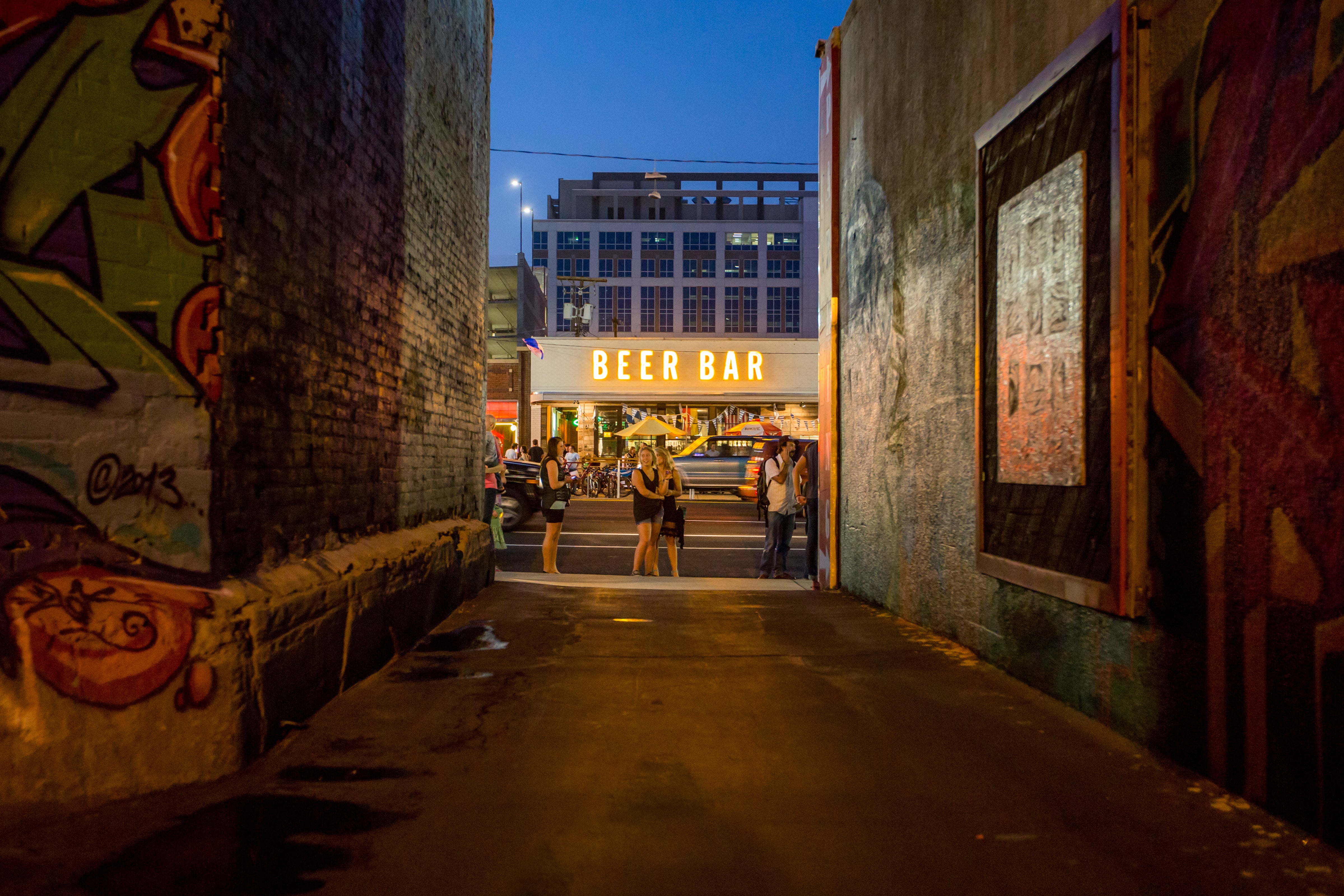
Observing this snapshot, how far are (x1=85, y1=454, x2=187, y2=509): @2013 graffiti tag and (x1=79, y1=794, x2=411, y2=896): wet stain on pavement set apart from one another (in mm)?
1281

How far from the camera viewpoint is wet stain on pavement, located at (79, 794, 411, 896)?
265 centimetres

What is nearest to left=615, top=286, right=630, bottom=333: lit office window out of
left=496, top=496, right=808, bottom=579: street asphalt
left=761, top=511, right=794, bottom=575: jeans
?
left=496, top=496, right=808, bottom=579: street asphalt

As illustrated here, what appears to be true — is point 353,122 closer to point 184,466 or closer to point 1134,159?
point 184,466

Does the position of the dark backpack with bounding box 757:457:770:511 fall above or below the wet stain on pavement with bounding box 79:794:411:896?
above

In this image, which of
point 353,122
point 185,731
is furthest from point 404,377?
point 185,731

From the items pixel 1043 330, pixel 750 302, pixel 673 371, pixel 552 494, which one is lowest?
pixel 552 494

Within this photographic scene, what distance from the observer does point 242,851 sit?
9.41 ft

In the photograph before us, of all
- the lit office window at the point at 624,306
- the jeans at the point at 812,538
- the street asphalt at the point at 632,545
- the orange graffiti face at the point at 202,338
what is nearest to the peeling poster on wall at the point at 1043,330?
the orange graffiti face at the point at 202,338

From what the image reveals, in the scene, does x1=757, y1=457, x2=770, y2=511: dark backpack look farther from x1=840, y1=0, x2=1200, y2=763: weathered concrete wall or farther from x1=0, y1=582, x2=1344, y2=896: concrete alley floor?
x1=0, y1=582, x2=1344, y2=896: concrete alley floor

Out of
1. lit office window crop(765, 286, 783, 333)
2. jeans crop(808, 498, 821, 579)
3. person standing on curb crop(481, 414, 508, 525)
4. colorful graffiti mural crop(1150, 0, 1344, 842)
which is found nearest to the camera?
colorful graffiti mural crop(1150, 0, 1344, 842)

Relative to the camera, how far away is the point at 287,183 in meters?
4.32

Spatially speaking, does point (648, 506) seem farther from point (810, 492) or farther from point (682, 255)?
point (682, 255)

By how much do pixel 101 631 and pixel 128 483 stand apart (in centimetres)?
60

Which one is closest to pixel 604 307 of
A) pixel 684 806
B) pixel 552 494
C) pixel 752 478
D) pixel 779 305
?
pixel 779 305
